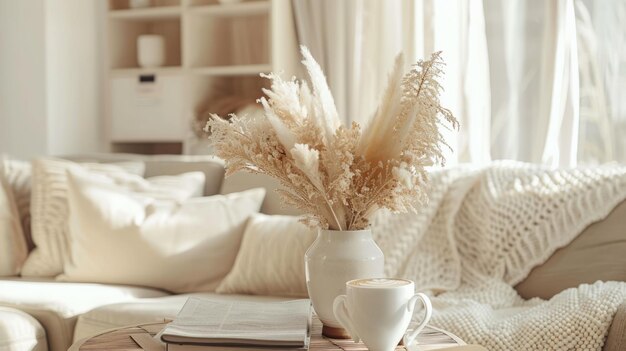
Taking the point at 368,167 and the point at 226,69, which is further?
the point at 226,69

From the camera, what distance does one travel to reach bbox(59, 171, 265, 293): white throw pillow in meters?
2.79

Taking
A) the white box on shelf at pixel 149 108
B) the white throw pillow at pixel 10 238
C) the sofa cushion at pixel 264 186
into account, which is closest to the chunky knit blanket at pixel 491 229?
the sofa cushion at pixel 264 186

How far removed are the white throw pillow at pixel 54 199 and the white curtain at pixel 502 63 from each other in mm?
919

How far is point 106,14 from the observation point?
13.5ft

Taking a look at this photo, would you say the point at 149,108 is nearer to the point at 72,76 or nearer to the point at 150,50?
the point at 150,50

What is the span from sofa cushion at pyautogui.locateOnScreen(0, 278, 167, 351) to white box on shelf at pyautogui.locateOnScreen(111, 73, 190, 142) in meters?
1.26

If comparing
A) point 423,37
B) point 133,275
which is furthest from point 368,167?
point 423,37

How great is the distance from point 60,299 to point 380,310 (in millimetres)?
1390

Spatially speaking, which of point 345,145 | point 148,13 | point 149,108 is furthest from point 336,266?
point 148,13

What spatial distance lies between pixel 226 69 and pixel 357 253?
2.34 meters

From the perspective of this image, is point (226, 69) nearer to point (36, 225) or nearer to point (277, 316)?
point (36, 225)

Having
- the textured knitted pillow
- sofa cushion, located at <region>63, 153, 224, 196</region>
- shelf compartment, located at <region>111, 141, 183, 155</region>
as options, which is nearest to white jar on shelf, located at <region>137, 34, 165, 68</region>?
shelf compartment, located at <region>111, 141, 183, 155</region>

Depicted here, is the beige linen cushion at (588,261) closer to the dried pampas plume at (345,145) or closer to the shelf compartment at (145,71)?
the dried pampas plume at (345,145)

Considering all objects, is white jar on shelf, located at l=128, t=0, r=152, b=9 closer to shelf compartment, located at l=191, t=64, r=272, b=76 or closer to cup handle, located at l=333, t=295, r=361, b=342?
shelf compartment, located at l=191, t=64, r=272, b=76
